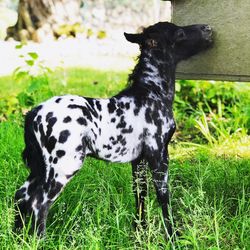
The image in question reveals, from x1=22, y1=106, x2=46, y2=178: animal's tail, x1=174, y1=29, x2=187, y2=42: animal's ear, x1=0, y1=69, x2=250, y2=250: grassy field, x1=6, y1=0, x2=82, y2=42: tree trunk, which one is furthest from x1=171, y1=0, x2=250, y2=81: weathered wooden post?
x1=6, y1=0, x2=82, y2=42: tree trunk

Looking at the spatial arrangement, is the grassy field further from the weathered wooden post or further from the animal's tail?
the weathered wooden post

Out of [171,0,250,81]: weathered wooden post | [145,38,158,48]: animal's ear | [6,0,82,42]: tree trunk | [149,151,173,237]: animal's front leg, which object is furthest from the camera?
[6,0,82,42]: tree trunk

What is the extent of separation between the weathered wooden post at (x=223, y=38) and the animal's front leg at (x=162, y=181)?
714 mm

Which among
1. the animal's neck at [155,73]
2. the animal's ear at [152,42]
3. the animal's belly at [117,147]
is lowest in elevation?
the animal's belly at [117,147]

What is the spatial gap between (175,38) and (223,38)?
1.17 ft

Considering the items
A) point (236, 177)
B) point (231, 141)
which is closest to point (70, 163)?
point (236, 177)

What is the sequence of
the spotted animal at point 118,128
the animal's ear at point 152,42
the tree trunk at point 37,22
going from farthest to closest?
the tree trunk at point 37,22 < the animal's ear at point 152,42 < the spotted animal at point 118,128

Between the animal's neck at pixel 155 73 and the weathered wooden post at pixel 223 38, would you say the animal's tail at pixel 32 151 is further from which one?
the weathered wooden post at pixel 223 38

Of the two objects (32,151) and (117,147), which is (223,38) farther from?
(32,151)

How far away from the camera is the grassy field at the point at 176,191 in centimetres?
318

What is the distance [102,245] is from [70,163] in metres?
0.49

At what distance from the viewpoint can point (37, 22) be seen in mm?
12852

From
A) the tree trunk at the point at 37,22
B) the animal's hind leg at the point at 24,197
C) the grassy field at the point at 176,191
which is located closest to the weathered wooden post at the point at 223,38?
the grassy field at the point at 176,191

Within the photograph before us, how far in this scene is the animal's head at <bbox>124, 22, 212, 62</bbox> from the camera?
358cm
